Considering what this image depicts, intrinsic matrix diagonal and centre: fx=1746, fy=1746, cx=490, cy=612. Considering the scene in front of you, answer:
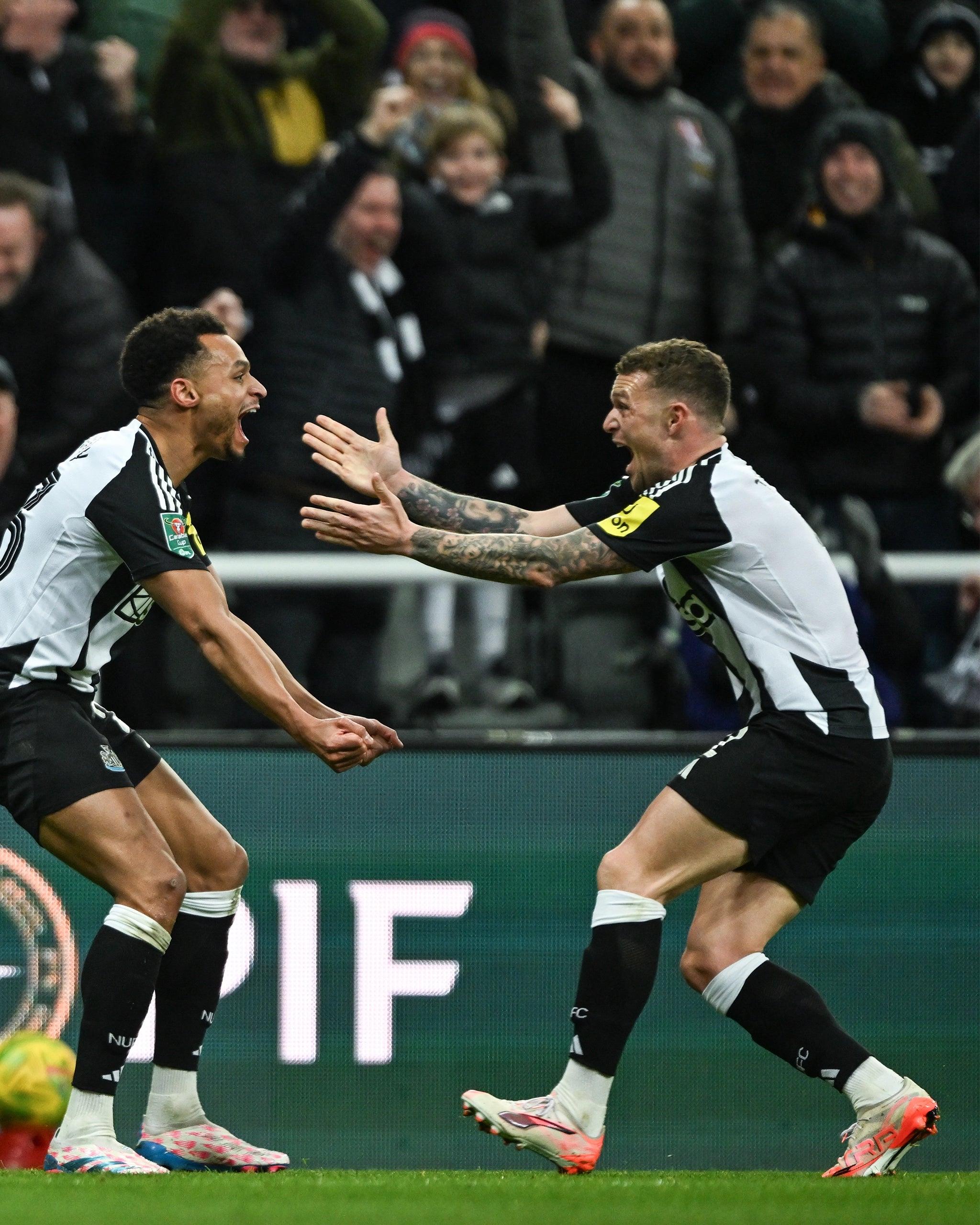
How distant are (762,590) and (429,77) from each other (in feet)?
13.7

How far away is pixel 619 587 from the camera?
7.75 meters

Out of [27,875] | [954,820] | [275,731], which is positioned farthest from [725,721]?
[27,875]

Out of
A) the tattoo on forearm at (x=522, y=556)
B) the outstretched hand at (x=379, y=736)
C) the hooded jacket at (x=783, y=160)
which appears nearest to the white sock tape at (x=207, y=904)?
the outstretched hand at (x=379, y=736)

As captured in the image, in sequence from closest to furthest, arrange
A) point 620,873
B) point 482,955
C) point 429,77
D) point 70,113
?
1. point 620,873
2. point 482,955
3. point 70,113
4. point 429,77

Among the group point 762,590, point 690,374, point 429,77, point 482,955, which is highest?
point 429,77

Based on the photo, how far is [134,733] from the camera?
16.3 ft

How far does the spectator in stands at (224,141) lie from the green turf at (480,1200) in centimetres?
432

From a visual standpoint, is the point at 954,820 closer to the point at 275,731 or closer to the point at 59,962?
the point at 275,731

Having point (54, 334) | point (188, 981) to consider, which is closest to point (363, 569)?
point (54, 334)

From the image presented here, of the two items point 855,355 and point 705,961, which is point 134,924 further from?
point 855,355

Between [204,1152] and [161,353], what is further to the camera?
[204,1152]

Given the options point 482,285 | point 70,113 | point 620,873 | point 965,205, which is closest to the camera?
point 620,873

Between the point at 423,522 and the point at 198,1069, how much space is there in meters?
2.01

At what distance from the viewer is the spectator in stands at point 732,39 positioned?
28.2 feet
